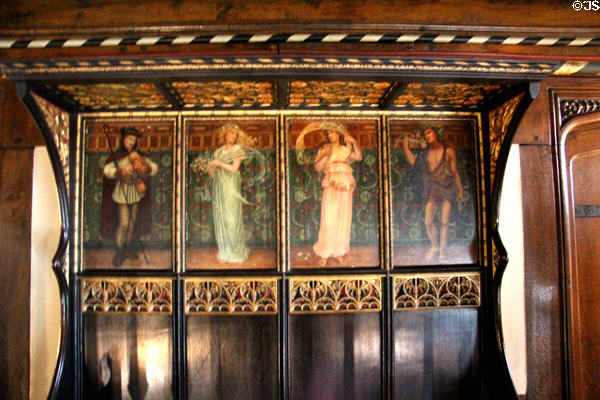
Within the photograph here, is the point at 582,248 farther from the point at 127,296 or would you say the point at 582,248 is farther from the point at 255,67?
the point at 127,296

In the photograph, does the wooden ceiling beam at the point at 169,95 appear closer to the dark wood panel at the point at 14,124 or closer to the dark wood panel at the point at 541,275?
the dark wood panel at the point at 14,124

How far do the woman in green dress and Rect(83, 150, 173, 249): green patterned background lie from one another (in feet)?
1.51

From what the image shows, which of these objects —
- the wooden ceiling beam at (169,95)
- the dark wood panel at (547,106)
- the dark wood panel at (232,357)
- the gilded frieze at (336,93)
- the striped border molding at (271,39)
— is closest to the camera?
the striped border molding at (271,39)

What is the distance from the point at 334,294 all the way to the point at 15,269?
323 centimetres

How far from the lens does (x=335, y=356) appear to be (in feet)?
11.1

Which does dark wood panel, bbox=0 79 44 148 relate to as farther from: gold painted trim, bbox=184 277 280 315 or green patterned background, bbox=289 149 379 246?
green patterned background, bbox=289 149 379 246

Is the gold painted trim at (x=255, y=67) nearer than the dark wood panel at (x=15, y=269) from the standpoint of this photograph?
Yes

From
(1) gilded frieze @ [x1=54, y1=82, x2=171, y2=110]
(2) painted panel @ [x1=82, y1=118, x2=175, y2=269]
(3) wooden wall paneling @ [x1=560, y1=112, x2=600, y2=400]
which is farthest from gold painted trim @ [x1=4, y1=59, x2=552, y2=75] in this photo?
(3) wooden wall paneling @ [x1=560, y1=112, x2=600, y2=400]

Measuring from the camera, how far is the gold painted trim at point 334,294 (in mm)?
3377

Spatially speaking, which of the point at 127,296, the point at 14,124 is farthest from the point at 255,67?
the point at 14,124

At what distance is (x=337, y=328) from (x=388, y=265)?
818 mm

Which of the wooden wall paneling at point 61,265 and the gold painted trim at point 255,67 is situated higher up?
the gold painted trim at point 255,67

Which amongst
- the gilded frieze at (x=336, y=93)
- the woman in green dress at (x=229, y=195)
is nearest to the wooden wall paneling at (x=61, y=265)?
the woman in green dress at (x=229, y=195)

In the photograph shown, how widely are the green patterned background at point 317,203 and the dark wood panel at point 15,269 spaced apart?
2.72m
